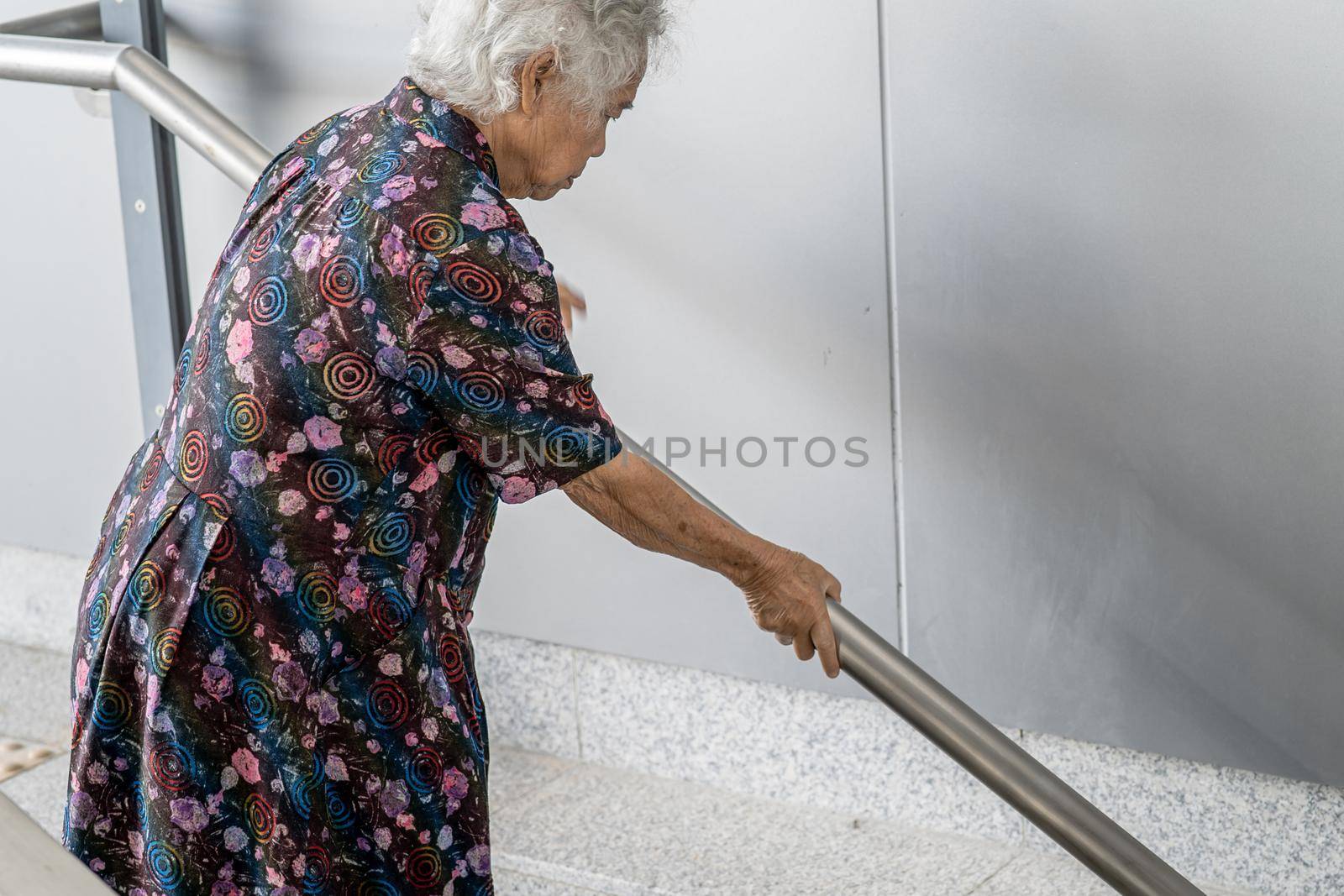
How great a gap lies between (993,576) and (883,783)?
461mm

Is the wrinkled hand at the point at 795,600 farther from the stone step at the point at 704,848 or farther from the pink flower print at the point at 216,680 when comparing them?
the stone step at the point at 704,848

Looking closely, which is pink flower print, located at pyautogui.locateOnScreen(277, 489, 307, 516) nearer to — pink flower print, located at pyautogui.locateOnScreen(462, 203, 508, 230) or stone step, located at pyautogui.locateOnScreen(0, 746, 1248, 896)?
pink flower print, located at pyautogui.locateOnScreen(462, 203, 508, 230)

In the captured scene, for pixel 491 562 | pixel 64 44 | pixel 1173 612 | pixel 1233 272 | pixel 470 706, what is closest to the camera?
pixel 470 706

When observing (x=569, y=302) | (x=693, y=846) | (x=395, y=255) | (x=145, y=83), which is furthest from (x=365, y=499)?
(x=693, y=846)

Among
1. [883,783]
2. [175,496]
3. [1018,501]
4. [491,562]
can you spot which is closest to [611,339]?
[491,562]

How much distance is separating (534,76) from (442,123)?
10 centimetres

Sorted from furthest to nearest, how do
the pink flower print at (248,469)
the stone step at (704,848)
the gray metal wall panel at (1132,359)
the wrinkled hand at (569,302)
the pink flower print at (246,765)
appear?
the stone step at (704,848)
the wrinkled hand at (569,302)
the gray metal wall panel at (1132,359)
the pink flower print at (246,765)
the pink flower print at (248,469)

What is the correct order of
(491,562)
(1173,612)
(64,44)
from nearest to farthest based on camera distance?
(1173,612) < (64,44) < (491,562)

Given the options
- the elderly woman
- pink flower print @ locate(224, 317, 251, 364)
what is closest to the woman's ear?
the elderly woman

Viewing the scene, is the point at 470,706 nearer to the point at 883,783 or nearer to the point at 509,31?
the point at 509,31

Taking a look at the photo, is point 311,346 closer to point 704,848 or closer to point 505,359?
point 505,359

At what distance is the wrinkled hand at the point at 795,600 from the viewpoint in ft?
5.24

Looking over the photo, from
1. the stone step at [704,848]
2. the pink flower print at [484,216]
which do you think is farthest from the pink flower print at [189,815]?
the stone step at [704,848]

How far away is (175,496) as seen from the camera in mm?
1528
